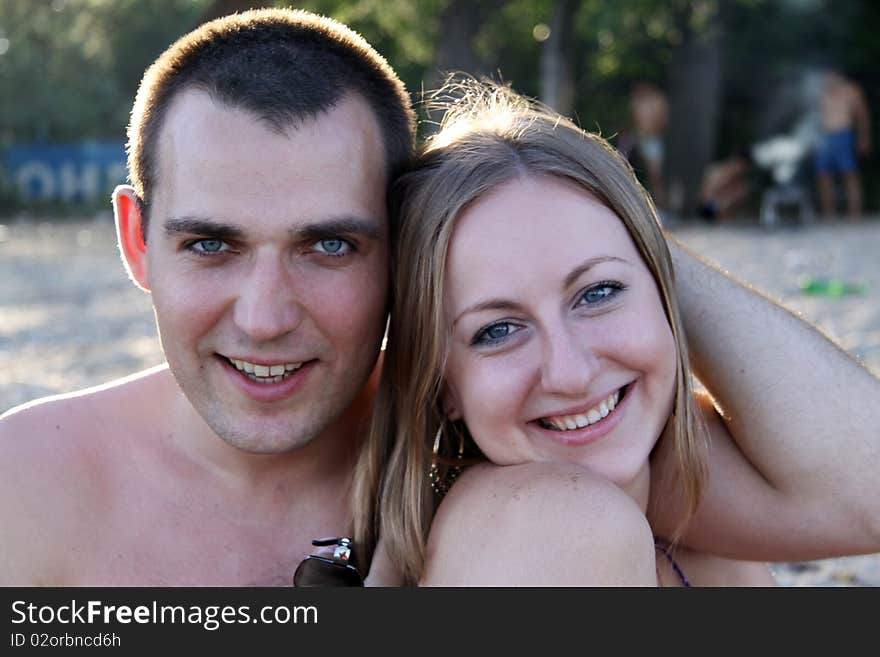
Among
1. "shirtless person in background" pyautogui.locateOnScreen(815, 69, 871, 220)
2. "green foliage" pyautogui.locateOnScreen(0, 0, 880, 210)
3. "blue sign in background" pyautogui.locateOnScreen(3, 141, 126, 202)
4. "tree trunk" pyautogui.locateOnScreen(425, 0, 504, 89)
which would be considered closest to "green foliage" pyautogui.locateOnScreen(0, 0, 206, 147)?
A: "green foliage" pyautogui.locateOnScreen(0, 0, 880, 210)

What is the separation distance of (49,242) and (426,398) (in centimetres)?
1640

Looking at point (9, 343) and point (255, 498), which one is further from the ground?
point (9, 343)

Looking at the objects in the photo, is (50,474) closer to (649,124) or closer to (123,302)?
(123,302)

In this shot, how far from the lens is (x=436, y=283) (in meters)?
2.42

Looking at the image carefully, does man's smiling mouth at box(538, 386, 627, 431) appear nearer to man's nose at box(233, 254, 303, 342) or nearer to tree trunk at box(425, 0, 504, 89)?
man's nose at box(233, 254, 303, 342)

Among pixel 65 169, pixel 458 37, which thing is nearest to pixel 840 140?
pixel 458 37

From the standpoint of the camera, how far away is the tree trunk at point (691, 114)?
19188 millimetres

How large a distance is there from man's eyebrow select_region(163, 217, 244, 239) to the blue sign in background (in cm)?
2260

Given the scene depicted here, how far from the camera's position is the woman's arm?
262 centimetres

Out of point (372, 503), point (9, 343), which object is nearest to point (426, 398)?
point (372, 503)

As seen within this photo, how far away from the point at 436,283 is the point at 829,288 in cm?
804

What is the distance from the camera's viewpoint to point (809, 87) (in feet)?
65.4

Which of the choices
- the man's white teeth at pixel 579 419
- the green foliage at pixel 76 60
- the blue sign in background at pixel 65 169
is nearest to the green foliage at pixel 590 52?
the green foliage at pixel 76 60
